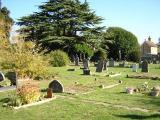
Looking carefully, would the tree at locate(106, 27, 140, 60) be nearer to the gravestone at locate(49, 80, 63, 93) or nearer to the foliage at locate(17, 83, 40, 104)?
the gravestone at locate(49, 80, 63, 93)

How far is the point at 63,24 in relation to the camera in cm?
5297

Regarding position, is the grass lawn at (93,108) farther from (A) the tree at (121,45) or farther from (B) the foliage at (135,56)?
(A) the tree at (121,45)

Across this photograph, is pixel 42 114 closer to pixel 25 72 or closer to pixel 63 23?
pixel 25 72

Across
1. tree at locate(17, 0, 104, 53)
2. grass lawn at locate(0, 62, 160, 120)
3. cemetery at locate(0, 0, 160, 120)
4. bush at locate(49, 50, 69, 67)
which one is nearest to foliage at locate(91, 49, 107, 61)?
cemetery at locate(0, 0, 160, 120)

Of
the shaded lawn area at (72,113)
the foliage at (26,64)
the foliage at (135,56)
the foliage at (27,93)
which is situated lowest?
the shaded lawn area at (72,113)

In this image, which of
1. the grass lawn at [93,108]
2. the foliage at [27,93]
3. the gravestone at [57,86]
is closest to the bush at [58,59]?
the gravestone at [57,86]

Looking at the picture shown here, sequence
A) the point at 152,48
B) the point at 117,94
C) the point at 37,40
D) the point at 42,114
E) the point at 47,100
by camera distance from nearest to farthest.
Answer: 1. the point at 42,114
2. the point at 47,100
3. the point at 117,94
4. the point at 37,40
5. the point at 152,48

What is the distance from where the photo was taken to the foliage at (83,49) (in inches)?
2023

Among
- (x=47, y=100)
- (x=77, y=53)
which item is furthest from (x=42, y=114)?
(x=77, y=53)

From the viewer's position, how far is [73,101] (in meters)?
14.8

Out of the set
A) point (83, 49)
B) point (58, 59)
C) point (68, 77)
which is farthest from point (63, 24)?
point (68, 77)

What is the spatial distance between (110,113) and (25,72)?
13364mm

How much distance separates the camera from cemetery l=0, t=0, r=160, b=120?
12734mm

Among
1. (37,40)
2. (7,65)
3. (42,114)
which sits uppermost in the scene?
(37,40)
